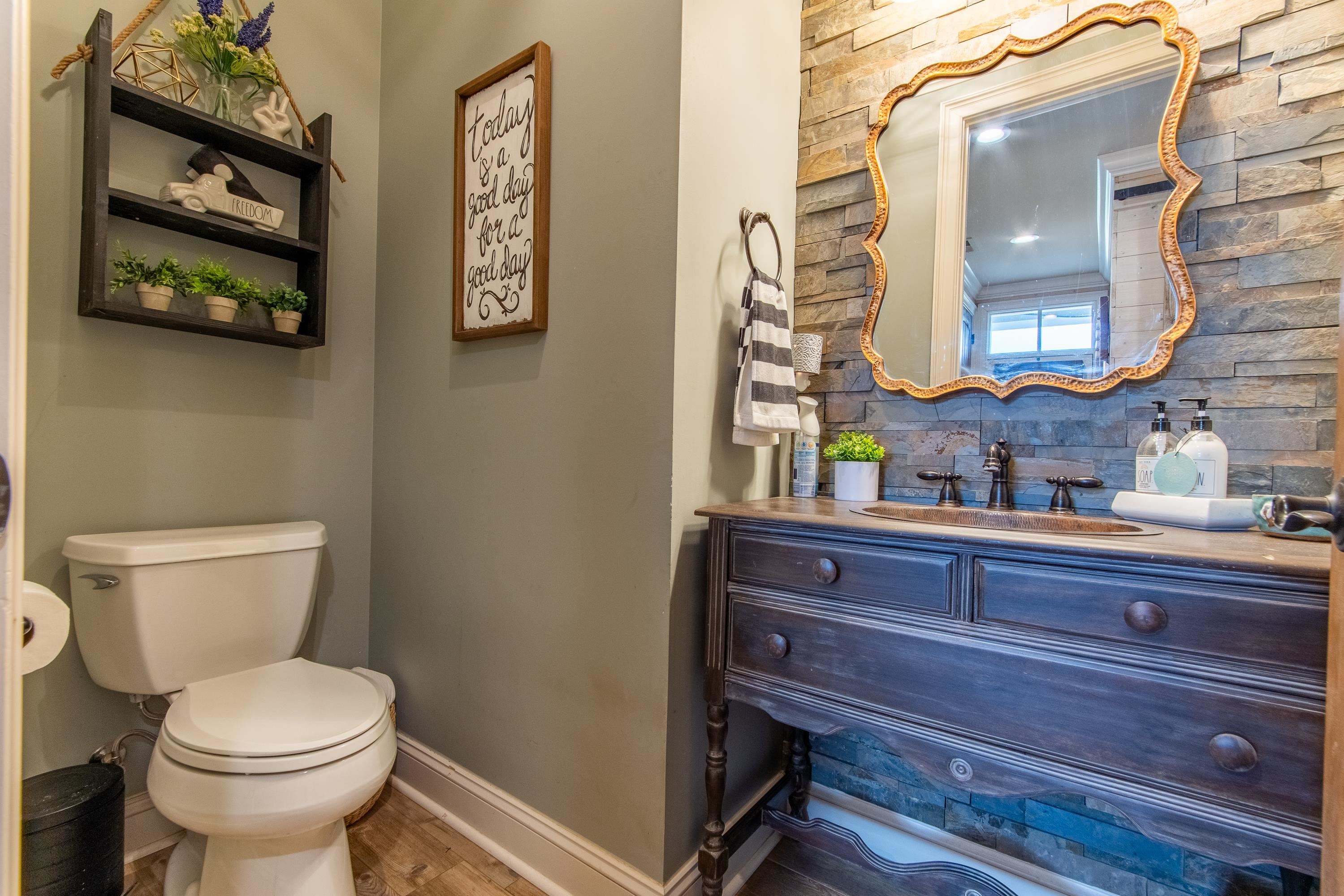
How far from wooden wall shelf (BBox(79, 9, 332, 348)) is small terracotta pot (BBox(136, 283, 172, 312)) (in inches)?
0.6

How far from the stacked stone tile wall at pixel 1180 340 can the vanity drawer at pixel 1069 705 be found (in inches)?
9.3

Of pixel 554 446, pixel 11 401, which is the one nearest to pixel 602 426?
pixel 554 446

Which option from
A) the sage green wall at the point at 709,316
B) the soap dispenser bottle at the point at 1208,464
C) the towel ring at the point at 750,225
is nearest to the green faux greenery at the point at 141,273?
the sage green wall at the point at 709,316

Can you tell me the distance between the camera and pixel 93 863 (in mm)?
1197

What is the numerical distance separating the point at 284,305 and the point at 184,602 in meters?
0.78

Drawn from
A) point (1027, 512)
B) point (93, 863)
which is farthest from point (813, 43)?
point (93, 863)

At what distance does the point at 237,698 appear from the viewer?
1.30 metres

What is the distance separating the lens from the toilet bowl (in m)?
1.08

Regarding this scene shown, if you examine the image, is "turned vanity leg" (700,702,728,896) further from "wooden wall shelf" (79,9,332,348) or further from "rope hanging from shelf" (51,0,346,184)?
"rope hanging from shelf" (51,0,346,184)

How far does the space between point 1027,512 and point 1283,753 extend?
1.93 ft

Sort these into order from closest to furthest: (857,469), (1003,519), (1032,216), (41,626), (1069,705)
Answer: (41,626) → (1069,705) → (1003,519) → (1032,216) → (857,469)

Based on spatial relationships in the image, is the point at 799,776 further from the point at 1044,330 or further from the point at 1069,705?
the point at 1044,330

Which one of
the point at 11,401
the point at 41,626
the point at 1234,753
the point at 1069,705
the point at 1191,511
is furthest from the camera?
the point at 1191,511

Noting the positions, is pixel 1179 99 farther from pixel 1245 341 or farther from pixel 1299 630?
pixel 1299 630
